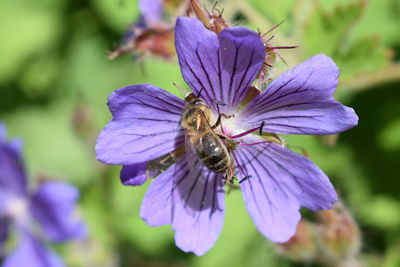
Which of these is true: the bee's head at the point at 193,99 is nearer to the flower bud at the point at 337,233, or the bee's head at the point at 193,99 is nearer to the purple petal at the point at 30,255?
the flower bud at the point at 337,233

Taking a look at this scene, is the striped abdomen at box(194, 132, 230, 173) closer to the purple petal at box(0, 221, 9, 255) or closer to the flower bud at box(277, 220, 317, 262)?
the flower bud at box(277, 220, 317, 262)

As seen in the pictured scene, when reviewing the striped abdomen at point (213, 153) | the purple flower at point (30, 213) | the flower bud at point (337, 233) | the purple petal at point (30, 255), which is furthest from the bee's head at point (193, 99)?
the purple petal at point (30, 255)

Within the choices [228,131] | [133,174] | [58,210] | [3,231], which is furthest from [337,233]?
[3,231]

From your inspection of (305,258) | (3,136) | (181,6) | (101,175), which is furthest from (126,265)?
(181,6)

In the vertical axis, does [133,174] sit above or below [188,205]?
above

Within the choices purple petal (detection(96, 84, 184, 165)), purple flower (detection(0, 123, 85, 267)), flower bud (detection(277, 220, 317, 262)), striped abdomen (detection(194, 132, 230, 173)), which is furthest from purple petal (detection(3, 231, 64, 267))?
striped abdomen (detection(194, 132, 230, 173))

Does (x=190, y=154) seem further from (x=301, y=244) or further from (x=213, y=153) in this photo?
(x=301, y=244)
